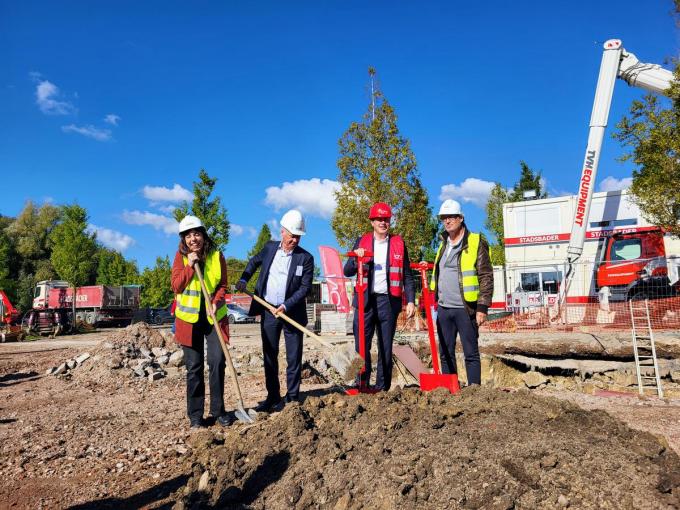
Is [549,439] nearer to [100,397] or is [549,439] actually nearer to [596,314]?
[100,397]

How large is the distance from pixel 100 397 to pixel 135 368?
1.54 m

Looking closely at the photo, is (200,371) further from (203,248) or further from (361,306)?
(361,306)

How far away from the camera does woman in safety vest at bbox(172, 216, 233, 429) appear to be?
170 inches

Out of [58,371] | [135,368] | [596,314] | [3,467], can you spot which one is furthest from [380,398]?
[596,314]

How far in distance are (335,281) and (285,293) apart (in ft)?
28.7

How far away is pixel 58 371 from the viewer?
8234 mm

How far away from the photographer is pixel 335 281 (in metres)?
13.5

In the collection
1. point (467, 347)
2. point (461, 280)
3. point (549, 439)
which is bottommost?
point (549, 439)

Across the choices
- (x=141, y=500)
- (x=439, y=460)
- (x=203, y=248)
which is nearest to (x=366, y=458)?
(x=439, y=460)

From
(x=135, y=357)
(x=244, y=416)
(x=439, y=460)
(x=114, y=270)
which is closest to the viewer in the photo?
(x=439, y=460)

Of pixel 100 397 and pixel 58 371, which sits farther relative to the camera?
pixel 58 371

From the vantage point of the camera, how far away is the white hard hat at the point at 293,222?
4648 millimetres

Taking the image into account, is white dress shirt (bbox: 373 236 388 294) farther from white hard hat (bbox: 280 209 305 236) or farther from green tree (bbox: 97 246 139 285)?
green tree (bbox: 97 246 139 285)

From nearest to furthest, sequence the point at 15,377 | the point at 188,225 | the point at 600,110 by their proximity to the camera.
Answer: the point at 188,225 → the point at 15,377 → the point at 600,110
